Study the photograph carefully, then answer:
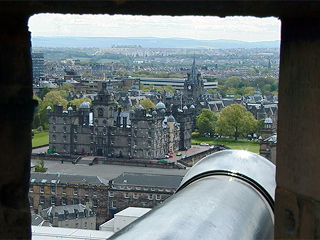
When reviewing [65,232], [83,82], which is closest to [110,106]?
[65,232]

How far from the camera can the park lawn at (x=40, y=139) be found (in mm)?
39969

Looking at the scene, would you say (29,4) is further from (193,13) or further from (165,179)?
(165,179)

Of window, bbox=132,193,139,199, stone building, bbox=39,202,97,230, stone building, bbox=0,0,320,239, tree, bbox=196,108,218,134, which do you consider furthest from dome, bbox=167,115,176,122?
stone building, bbox=0,0,320,239

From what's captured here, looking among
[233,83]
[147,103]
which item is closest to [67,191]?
[147,103]

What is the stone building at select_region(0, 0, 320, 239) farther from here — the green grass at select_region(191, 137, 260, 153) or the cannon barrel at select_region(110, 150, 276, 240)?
the green grass at select_region(191, 137, 260, 153)

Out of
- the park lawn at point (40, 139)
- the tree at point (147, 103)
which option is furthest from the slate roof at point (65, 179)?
the tree at point (147, 103)

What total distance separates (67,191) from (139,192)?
298 cm

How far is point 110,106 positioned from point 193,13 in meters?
36.0

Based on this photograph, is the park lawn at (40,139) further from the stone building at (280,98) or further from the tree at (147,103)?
the stone building at (280,98)

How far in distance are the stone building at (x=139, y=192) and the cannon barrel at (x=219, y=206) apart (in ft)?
67.9

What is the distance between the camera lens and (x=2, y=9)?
3.68 feet

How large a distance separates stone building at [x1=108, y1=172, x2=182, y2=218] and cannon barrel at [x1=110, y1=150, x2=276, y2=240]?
67.9 feet

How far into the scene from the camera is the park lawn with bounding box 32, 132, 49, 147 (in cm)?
3997

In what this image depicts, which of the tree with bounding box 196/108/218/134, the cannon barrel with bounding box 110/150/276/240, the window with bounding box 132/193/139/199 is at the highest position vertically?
the cannon barrel with bounding box 110/150/276/240
